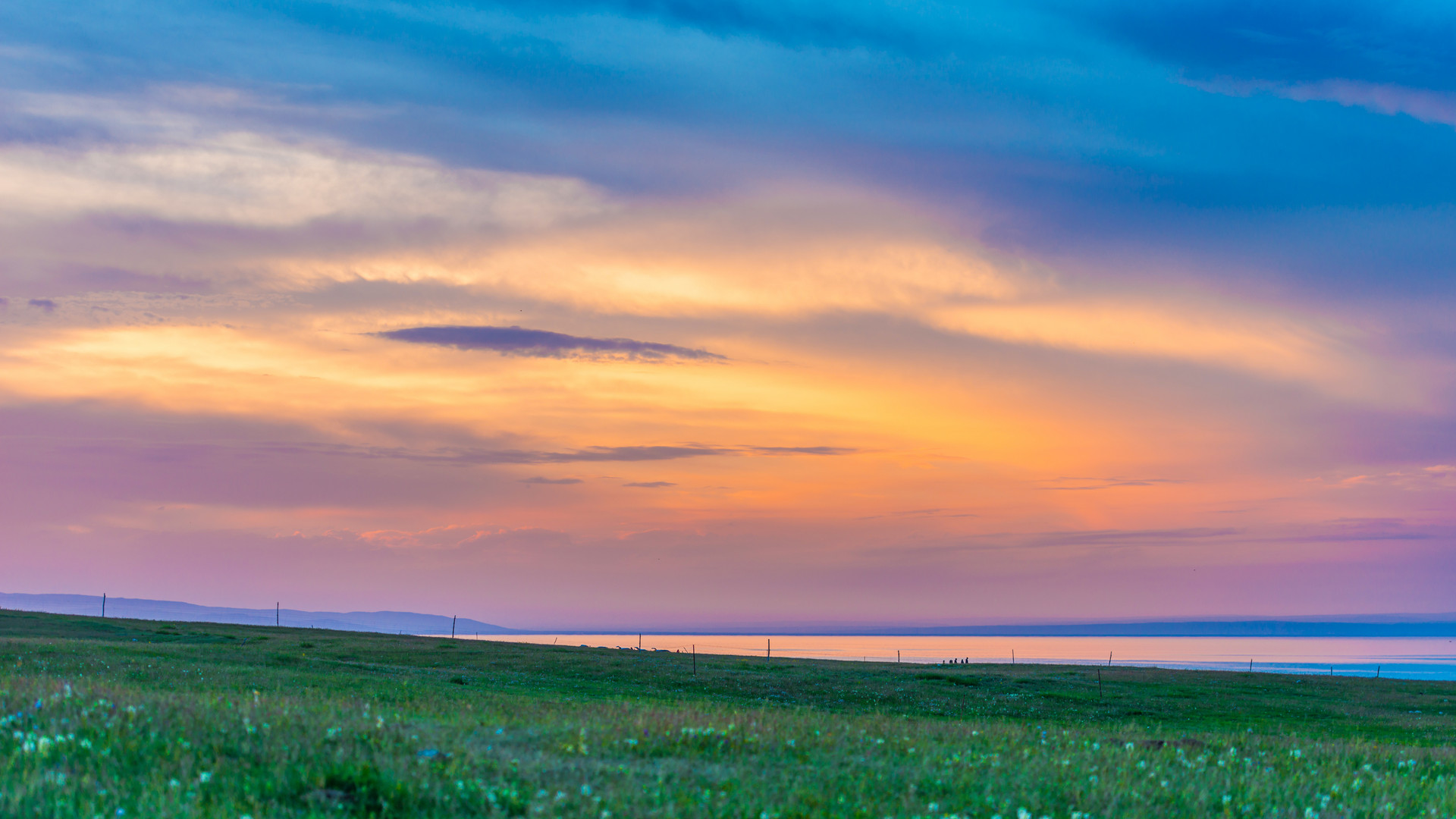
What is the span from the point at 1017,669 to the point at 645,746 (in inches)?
3585

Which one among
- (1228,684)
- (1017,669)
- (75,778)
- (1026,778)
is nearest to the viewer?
(75,778)

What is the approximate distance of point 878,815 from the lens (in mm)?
12242

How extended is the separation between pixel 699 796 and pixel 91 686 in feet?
45.4

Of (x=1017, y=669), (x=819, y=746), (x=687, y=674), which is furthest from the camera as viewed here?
(x=1017, y=669)

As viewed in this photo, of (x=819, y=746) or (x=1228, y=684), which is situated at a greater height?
(x=819, y=746)

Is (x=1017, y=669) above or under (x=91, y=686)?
under

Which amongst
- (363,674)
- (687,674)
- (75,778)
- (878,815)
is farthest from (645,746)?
(687,674)

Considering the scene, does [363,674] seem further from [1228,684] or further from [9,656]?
[1228,684]

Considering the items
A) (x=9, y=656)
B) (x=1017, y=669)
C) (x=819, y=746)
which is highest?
(x=819, y=746)

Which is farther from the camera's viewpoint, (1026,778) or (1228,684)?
(1228,684)

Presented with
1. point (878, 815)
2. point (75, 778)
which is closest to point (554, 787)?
point (878, 815)

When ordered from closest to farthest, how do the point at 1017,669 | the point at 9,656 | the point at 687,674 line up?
→ the point at 9,656, the point at 687,674, the point at 1017,669

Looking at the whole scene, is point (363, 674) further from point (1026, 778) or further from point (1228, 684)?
point (1228, 684)

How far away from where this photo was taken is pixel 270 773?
12.1m
